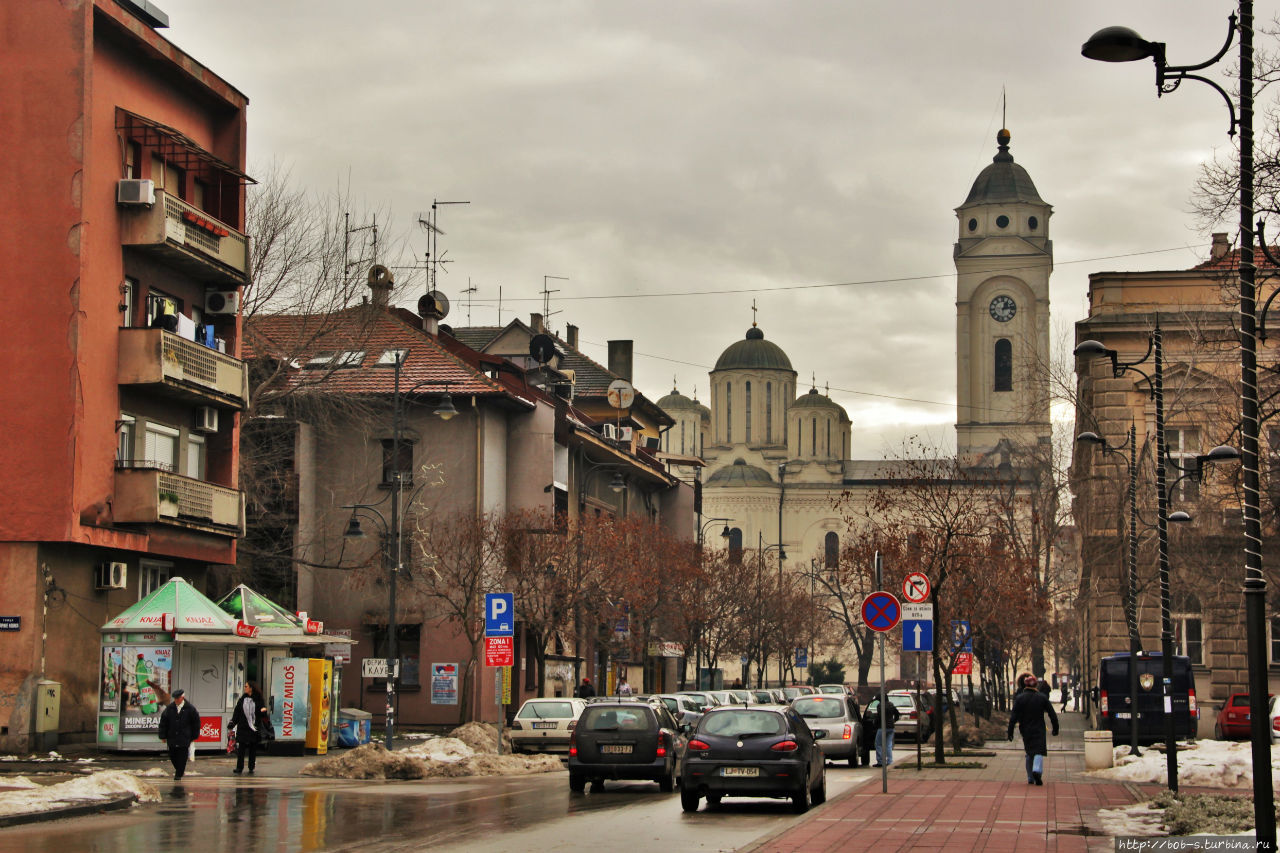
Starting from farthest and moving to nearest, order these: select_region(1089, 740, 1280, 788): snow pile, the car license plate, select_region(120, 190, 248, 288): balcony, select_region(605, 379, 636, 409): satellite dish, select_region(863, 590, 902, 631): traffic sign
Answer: select_region(605, 379, 636, 409): satellite dish
select_region(120, 190, 248, 288): balcony
select_region(1089, 740, 1280, 788): snow pile
select_region(863, 590, 902, 631): traffic sign
the car license plate

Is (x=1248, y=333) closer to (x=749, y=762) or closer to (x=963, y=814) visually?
(x=963, y=814)

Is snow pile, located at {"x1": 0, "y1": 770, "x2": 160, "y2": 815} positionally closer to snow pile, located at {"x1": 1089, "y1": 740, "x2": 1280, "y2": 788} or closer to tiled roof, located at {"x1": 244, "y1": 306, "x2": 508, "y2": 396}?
snow pile, located at {"x1": 1089, "y1": 740, "x2": 1280, "y2": 788}

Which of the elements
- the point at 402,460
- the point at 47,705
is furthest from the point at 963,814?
the point at 402,460

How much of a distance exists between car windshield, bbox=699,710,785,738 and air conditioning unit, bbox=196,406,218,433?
1767 centimetres

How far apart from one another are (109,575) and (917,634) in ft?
50.6

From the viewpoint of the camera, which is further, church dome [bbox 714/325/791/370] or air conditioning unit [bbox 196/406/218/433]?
church dome [bbox 714/325/791/370]

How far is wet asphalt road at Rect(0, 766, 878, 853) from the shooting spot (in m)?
15.5

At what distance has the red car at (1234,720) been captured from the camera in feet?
136

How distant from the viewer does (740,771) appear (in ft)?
67.9

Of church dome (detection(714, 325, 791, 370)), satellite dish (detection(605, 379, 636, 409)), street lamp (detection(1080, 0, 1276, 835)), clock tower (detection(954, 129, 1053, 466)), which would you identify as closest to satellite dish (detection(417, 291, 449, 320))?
satellite dish (detection(605, 379, 636, 409))

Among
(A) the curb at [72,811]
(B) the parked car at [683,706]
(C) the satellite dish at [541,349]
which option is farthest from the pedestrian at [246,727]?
(C) the satellite dish at [541,349]

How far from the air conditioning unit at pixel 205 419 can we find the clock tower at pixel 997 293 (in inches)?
3859

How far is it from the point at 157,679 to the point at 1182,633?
32.5 metres

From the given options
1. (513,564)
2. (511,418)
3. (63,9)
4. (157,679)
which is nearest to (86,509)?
(157,679)
